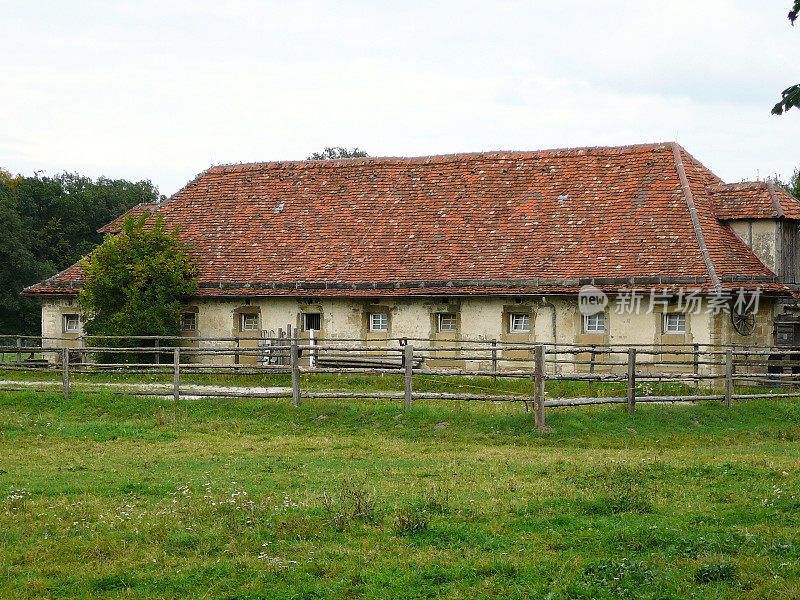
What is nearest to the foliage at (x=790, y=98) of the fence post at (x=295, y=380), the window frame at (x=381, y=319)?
the fence post at (x=295, y=380)

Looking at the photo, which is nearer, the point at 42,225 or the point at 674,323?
the point at 674,323

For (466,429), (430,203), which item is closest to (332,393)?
(466,429)

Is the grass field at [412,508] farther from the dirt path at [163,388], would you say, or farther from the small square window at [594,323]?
the small square window at [594,323]

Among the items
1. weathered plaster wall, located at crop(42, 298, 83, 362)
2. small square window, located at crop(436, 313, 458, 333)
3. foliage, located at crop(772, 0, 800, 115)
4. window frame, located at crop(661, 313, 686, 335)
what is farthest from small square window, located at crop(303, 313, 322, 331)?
foliage, located at crop(772, 0, 800, 115)

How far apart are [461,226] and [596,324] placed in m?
5.53

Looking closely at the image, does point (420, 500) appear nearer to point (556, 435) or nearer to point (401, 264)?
point (556, 435)

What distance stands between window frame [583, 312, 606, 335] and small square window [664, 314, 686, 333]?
61.3 inches

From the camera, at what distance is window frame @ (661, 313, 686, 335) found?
2269 cm

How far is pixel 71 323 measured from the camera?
29.3 meters

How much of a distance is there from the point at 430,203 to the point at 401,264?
3291 millimetres

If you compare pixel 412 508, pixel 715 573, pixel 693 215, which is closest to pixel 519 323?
pixel 693 215

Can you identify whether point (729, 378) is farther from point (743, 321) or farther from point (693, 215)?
point (693, 215)

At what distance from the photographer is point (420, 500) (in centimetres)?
1015

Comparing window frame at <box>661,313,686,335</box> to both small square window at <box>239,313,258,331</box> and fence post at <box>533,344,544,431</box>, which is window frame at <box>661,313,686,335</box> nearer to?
fence post at <box>533,344,544,431</box>
